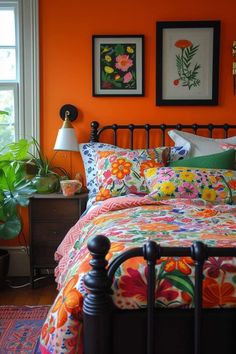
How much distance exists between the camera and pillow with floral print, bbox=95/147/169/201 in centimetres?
270

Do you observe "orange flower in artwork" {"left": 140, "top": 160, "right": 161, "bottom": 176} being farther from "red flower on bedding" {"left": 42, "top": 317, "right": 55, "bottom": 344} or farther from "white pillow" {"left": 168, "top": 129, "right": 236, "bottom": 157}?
"red flower on bedding" {"left": 42, "top": 317, "right": 55, "bottom": 344}

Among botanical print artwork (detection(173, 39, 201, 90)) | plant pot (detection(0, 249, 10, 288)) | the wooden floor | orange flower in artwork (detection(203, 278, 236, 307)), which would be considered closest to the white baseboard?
the wooden floor

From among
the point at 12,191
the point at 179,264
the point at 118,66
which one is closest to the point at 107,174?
the point at 12,191

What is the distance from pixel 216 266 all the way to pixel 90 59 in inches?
92.5

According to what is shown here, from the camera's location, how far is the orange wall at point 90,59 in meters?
3.23

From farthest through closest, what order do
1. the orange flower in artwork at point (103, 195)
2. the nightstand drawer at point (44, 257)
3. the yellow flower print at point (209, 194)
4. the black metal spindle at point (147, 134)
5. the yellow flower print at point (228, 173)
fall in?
the black metal spindle at point (147, 134), the nightstand drawer at point (44, 257), the orange flower in artwork at point (103, 195), the yellow flower print at point (228, 173), the yellow flower print at point (209, 194)

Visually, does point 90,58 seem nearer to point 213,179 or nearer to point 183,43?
point 183,43

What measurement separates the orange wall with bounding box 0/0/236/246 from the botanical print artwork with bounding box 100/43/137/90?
0.10 metres

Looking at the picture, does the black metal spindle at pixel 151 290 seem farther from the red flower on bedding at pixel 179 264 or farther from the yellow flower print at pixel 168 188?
the yellow flower print at pixel 168 188

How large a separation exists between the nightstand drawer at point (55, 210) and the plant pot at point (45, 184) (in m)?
0.13

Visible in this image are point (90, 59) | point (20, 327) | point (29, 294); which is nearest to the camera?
point (20, 327)

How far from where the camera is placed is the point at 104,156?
2896mm

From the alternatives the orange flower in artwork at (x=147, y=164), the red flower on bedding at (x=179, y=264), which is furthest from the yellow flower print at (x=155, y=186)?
the red flower on bedding at (x=179, y=264)

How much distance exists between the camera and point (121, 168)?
274cm
